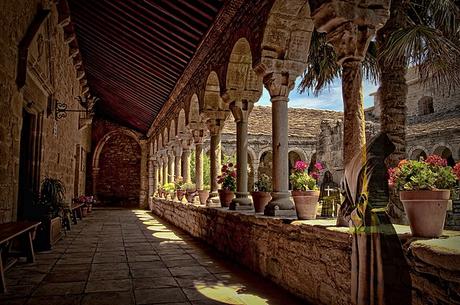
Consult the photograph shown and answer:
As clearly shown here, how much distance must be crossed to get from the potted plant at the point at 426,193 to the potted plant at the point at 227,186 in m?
3.93

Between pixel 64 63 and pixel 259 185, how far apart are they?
19.6ft

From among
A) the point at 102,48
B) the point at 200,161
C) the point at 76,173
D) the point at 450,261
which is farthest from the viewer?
the point at 76,173

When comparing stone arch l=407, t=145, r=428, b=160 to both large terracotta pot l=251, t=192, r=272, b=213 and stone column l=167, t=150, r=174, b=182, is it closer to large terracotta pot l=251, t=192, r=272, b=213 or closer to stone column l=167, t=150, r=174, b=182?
stone column l=167, t=150, r=174, b=182

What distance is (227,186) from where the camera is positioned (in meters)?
6.25

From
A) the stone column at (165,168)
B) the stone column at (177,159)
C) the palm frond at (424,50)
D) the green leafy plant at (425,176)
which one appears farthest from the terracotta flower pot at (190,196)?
the green leafy plant at (425,176)

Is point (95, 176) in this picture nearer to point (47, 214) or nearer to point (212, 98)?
point (212, 98)

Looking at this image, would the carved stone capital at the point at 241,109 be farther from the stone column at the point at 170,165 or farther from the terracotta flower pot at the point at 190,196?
the stone column at the point at 170,165

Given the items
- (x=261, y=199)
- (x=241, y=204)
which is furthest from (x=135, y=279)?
(x=241, y=204)

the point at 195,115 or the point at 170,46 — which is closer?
the point at 170,46

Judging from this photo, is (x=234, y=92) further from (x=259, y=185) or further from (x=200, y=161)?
(x=200, y=161)

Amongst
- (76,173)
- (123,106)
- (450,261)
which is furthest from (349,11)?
Result: (123,106)

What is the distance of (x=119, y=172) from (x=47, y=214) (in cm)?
1303

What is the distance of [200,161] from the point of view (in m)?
8.36

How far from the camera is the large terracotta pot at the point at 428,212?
2.08 meters
